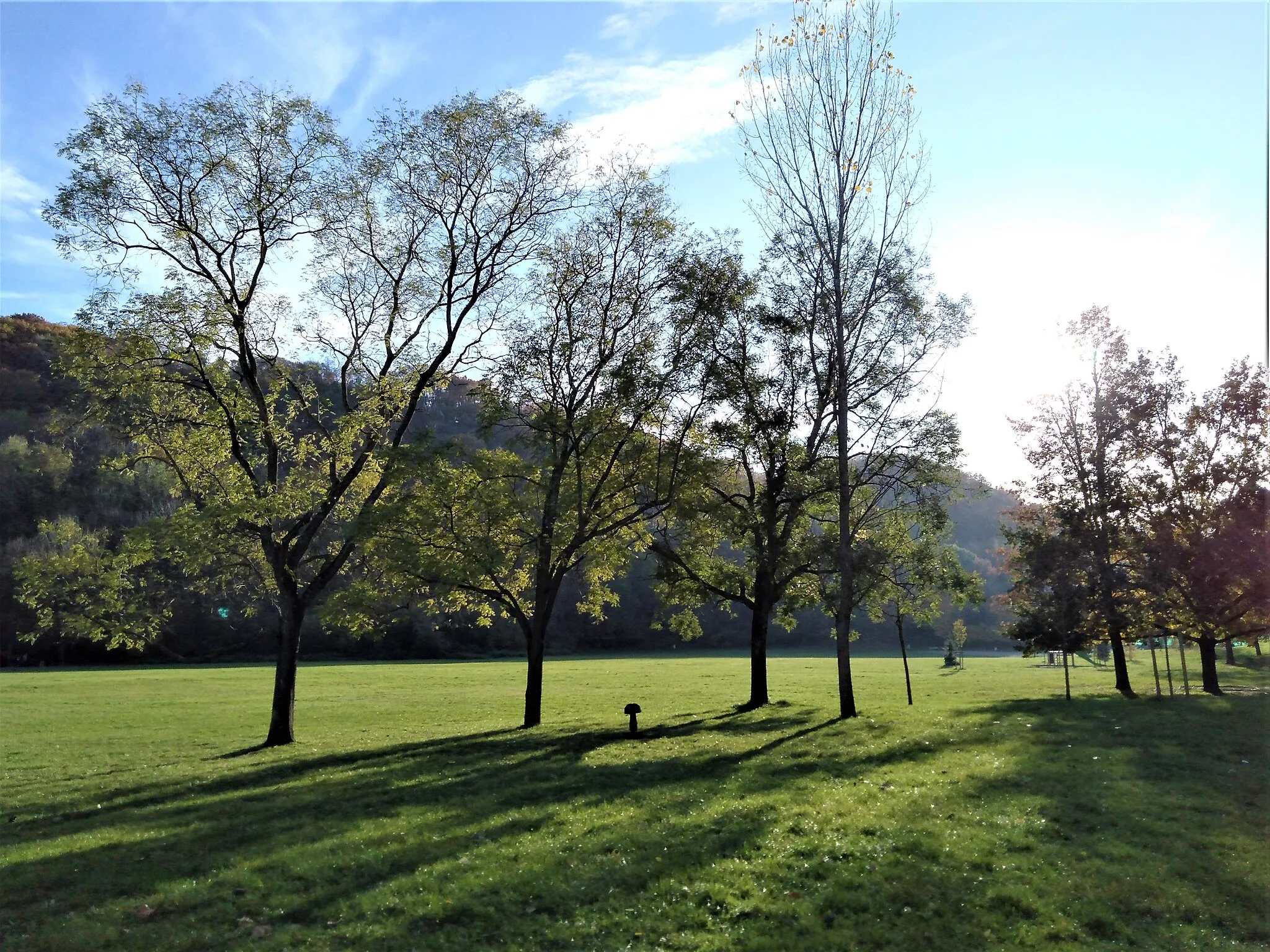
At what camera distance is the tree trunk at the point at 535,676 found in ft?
84.9

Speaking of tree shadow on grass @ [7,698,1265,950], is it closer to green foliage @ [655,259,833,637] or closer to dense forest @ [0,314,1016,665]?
green foliage @ [655,259,833,637]

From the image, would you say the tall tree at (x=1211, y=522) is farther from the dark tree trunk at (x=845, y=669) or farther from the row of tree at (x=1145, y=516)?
the dark tree trunk at (x=845, y=669)

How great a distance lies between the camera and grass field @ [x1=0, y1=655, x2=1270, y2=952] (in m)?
8.09

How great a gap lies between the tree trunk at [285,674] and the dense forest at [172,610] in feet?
87.1

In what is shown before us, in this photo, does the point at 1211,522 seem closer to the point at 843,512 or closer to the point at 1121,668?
the point at 1121,668

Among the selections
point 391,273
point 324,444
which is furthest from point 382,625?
point 391,273

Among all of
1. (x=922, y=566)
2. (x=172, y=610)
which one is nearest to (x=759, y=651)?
(x=922, y=566)

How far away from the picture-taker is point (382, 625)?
79.5 feet

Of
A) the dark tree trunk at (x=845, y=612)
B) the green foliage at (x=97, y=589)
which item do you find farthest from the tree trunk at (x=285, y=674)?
the dark tree trunk at (x=845, y=612)

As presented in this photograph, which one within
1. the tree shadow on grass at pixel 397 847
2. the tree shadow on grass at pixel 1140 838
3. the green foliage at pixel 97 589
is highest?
the green foliage at pixel 97 589

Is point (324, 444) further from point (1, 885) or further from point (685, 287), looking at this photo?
point (1, 885)

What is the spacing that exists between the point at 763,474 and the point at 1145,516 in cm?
1447

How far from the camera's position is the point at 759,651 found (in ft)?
104

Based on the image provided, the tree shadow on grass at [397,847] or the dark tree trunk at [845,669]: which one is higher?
the dark tree trunk at [845,669]
